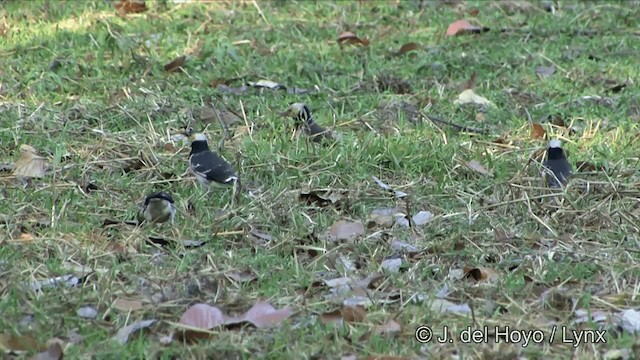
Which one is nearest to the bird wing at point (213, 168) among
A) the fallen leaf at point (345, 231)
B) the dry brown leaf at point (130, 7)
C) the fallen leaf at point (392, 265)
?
the fallen leaf at point (345, 231)

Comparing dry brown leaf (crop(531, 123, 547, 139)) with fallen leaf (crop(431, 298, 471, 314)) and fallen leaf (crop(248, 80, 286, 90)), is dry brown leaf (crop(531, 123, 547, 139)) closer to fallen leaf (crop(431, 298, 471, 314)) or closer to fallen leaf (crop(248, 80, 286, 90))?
fallen leaf (crop(248, 80, 286, 90))

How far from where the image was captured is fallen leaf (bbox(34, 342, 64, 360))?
4.14 metres

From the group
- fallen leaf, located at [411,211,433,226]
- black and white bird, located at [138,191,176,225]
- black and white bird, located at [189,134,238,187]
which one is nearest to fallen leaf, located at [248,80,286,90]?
black and white bird, located at [189,134,238,187]

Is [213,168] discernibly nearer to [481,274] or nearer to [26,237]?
[26,237]

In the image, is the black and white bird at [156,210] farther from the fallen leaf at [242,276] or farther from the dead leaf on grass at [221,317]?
the dead leaf on grass at [221,317]

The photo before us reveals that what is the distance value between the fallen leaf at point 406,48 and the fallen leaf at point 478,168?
2.29 meters

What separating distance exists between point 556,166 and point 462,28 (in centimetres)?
314

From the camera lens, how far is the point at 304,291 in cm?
475

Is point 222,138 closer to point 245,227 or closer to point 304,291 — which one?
point 245,227

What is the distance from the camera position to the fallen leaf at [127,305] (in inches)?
177

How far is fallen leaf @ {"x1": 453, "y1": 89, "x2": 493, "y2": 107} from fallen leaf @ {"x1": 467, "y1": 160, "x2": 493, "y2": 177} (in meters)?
1.20

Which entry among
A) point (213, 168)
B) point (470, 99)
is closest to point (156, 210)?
point (213, 168)

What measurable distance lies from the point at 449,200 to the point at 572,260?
3.16 feet

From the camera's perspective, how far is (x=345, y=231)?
17.8 feet
